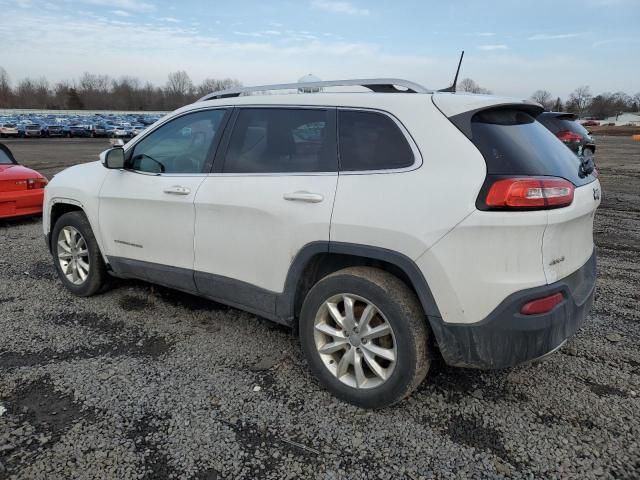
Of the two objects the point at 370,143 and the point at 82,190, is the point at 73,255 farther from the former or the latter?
the point at 370,143

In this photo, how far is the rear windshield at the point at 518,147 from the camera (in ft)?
8.38

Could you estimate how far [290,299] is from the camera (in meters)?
3.18

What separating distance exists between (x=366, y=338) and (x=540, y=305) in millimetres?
940

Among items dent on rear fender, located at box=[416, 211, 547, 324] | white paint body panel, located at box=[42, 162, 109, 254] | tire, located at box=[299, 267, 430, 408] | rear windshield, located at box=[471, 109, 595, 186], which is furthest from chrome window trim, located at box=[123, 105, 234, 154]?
dent on rear fender, located at box=[416, 211, 547, 324]

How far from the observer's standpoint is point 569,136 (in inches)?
367

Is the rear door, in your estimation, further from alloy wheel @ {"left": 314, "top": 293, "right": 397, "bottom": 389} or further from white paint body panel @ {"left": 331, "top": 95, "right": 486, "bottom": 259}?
alloy wheel @ {"left": 314, "top": 293, "right": 397, "bottom": 389}

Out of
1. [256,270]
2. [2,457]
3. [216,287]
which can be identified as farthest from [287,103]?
[2,457]

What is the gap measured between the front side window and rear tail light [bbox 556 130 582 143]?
25.1 feet

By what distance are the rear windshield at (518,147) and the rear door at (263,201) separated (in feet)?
2.83

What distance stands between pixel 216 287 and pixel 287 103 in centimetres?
139

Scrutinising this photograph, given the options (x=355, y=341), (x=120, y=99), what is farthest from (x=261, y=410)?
(x=120, y=99)

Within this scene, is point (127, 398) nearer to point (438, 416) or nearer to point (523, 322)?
point (438, 416)

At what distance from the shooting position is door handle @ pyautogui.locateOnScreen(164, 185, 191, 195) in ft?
12.0

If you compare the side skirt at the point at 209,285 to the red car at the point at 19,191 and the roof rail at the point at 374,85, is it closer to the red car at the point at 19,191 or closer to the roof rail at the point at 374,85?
the roof rail at the point at 374,85
